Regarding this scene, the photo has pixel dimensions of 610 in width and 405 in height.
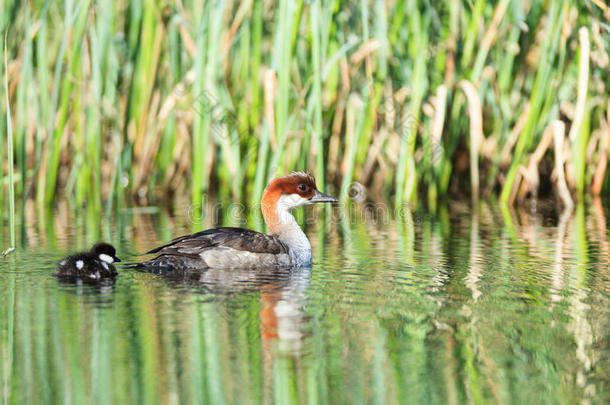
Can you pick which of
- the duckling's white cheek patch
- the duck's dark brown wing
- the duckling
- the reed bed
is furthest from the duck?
the reed bed

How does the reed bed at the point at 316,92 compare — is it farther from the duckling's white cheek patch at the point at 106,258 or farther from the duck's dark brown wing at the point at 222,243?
the duckling's white cheek patch at the point at 106,258

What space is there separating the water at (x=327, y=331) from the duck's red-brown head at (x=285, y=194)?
39 cm

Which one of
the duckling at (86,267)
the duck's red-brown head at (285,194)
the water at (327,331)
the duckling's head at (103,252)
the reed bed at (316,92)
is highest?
the reed bed at (316,92)

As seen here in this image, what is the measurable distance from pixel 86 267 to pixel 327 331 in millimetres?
1849

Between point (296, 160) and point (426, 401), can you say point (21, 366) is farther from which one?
point (296, 160)

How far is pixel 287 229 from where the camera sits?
7043mm

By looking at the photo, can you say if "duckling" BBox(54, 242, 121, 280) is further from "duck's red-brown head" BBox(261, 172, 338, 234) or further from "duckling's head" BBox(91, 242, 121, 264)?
A: "duck's red-brown head" BBox(261, 172, 338, 234)

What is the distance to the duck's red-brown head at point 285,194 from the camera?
720cm

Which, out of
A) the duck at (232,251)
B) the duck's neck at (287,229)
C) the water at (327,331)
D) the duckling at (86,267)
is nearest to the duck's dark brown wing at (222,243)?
the duck at (232,251)

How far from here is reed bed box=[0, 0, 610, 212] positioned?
27.5ft

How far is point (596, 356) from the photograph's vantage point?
410 centimetres

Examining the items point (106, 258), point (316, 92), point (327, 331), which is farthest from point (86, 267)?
point (316, 92)

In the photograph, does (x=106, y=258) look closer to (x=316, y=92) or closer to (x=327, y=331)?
(x=327, y=331)

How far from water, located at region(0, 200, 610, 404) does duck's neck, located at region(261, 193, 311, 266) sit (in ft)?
0.62
